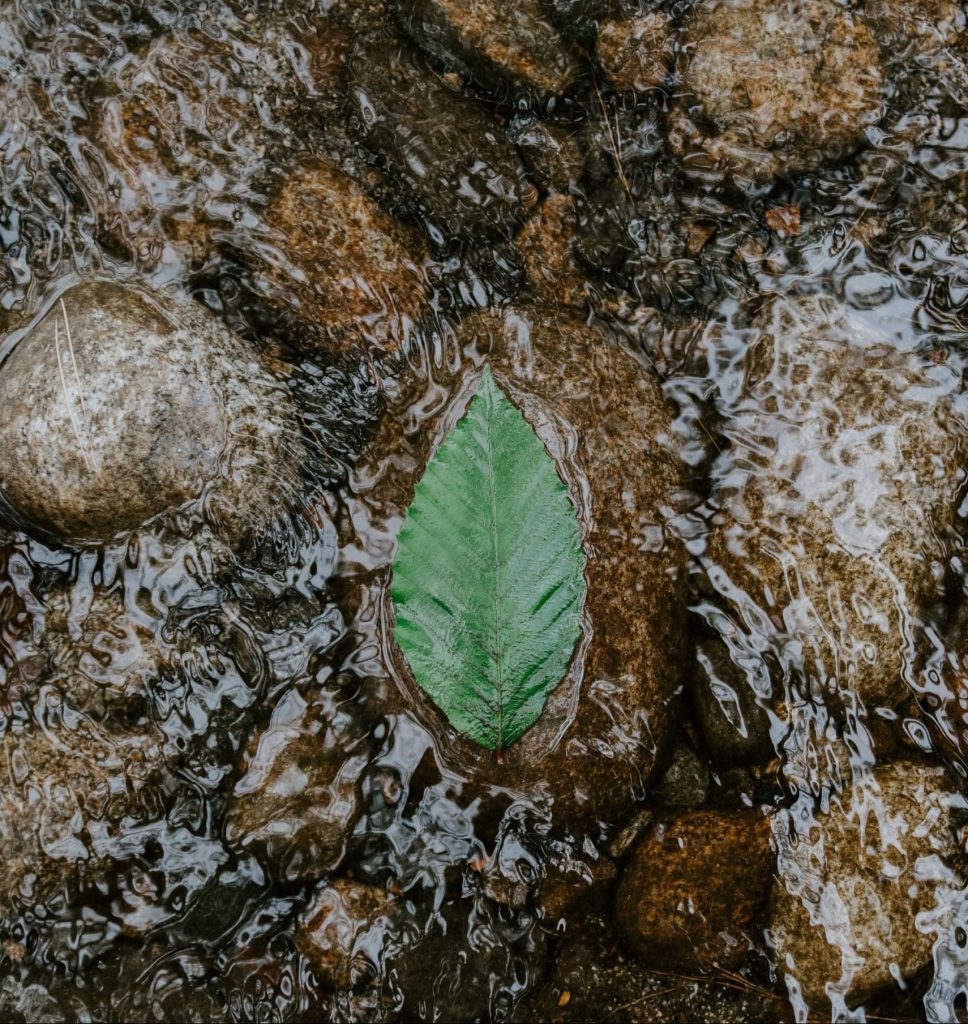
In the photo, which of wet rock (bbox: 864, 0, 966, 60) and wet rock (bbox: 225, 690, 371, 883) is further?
wet rock (bbox: 864, 0, 966, 60)

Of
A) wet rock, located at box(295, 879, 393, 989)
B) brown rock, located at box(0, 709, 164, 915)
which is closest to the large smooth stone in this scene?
wet rock, located at box(295, 879, 393, 989)

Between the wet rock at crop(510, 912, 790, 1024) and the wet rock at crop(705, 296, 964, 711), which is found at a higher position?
the wet rock at crop(705, 296, 964, 711)

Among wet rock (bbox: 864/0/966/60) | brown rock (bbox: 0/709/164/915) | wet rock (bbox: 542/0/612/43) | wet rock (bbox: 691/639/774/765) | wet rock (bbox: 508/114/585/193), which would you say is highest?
wet rock (bbox: 542/0/612/43)

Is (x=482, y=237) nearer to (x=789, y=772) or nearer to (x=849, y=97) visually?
(x=849, y=97)

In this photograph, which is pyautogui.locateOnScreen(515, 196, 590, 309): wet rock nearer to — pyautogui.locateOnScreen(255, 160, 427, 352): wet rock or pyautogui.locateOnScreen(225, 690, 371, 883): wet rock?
pyautogui.locateOnScreen(255, 160, 427, 352): wet rock

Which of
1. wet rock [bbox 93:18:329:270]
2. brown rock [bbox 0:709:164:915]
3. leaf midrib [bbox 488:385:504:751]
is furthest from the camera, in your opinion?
wet rock [bbox 93:18:329:270]

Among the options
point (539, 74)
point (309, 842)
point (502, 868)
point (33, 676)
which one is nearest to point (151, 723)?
point (33, 676)

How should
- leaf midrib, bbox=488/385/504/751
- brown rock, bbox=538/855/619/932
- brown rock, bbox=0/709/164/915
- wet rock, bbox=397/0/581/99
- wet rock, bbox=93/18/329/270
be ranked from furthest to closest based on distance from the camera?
wet rock, bbox=397/0/581/99, wet rock, bbox=93/18/329/270, brown rock, bbox=538/855/619/932, brown rock, bbox=0/709/164/915, leaf midrib, bbox=488/385/504/751
